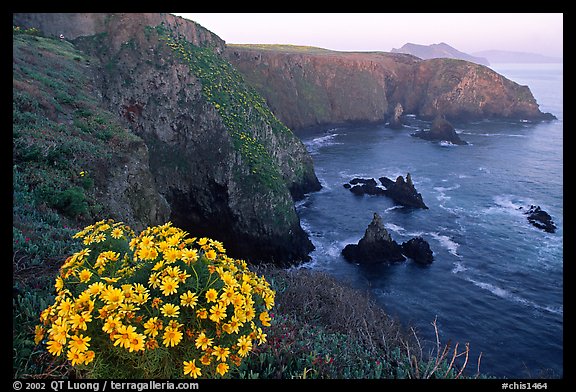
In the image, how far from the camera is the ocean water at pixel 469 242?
2764 cm

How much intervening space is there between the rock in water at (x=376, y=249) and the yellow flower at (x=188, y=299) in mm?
33838

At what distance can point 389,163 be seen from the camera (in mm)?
70188

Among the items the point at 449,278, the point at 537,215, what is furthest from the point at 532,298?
the point at 537,215

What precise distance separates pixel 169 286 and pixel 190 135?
37.2 metres

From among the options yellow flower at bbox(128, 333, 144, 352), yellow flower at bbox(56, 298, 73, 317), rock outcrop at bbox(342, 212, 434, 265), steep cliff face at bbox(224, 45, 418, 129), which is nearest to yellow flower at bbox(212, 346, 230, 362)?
yellow flower at bbox(128, 333, 144, 352)

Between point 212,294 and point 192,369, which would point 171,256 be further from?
point 192,369

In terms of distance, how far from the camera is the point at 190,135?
39531 mm

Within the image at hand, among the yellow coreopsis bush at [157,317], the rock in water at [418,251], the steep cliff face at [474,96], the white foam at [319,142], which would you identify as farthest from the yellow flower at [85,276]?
the steep cliff face at [474,96]

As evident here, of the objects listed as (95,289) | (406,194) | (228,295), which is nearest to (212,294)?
(228,295)

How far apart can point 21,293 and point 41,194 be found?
22.6ft

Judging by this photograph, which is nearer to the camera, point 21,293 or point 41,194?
point 21,293
